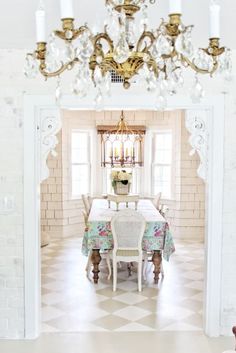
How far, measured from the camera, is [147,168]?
30.4 feet

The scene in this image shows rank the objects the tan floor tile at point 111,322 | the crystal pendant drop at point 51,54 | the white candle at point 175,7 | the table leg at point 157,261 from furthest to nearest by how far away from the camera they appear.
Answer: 1. the table leg at point 157,261
2. the tan floor tile at point 111,322
3. the crystal pendant drop at point 51,54
4. the white candle at point 175,7

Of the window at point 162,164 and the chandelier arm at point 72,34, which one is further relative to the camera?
the window at point 162,164

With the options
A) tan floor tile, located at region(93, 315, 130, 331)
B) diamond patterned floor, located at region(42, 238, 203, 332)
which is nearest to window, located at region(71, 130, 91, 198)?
diamond patterned floor, located at region(42, 238, 203, 332)

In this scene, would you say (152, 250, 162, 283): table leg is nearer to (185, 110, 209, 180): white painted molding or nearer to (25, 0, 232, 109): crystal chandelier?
(185, 110, 209, 180): white painted molding

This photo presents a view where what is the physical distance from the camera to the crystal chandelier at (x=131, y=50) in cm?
193

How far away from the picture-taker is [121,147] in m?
8.83

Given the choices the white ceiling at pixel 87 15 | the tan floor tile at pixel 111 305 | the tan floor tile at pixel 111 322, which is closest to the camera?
the white ceiling at pixel 87 15

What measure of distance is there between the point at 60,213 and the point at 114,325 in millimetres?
4311

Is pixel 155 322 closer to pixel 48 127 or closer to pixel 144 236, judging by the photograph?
pixel 144 236

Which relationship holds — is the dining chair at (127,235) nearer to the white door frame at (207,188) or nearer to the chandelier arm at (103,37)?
the white door frame at (207,188)

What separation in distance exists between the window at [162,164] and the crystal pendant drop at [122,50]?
7.11 metres

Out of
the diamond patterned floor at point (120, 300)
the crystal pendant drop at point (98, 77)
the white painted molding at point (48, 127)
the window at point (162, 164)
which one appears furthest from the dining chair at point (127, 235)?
the crystal pendant drop at point (98, 77)

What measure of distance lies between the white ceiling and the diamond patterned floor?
275 centimetres

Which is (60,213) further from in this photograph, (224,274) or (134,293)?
(224,274)
